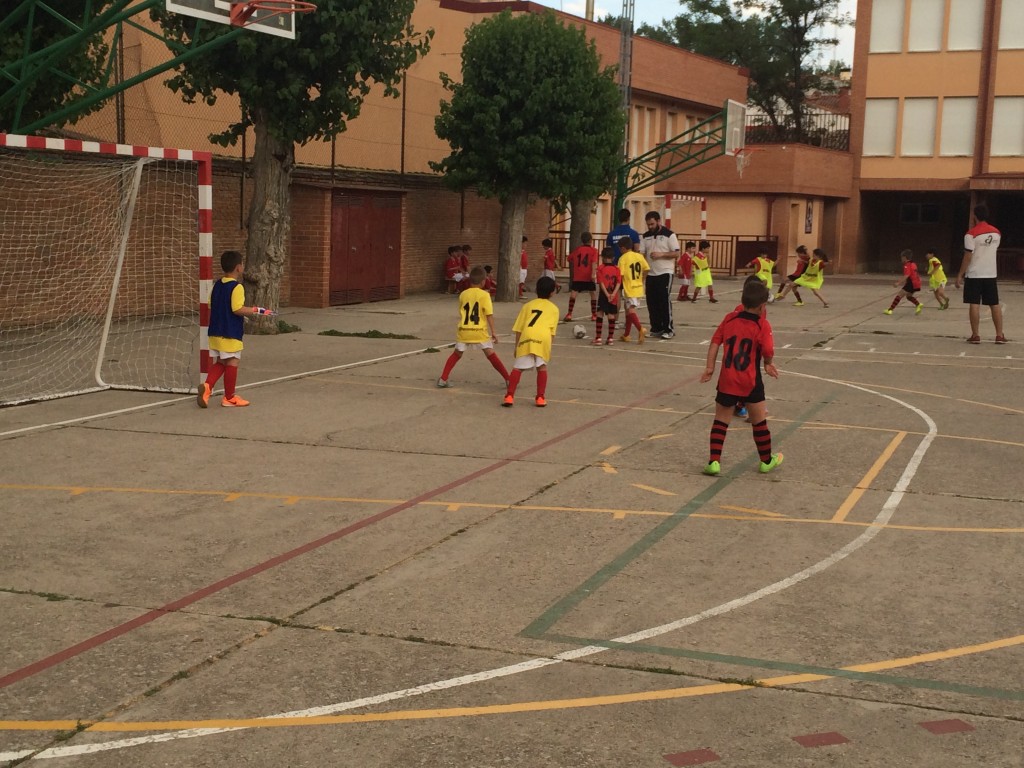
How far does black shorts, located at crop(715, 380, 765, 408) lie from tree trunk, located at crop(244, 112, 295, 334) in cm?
1093

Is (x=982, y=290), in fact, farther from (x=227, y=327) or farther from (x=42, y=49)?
(x=42, y=49)

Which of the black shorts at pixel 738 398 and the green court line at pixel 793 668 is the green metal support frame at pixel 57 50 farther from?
the green court line at pixel 793 668

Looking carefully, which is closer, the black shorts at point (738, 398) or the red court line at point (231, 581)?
the red court line at point (231, 581)

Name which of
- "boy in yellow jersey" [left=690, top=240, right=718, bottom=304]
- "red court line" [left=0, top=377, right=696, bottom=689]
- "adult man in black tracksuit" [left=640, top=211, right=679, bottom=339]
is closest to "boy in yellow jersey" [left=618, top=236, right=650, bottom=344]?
"adult man in black tracksuit" [left=640, top=211, right=679, bottom=339]

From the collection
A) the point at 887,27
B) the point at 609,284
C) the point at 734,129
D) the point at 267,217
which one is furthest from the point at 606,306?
the point at 887,27

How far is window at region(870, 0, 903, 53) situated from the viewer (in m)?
45.6

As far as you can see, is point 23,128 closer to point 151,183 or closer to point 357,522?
point 151,183

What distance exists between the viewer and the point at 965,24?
44469 millimetres

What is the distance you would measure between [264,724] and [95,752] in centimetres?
64

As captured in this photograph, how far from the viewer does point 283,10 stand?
15234mm

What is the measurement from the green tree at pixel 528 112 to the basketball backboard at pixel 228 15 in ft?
33.8

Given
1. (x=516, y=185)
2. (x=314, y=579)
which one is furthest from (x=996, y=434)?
(x=516, y=185)

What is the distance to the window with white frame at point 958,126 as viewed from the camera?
1764 inches

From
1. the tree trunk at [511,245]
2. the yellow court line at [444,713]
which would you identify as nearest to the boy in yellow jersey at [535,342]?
the yellow court line at [444,713]
